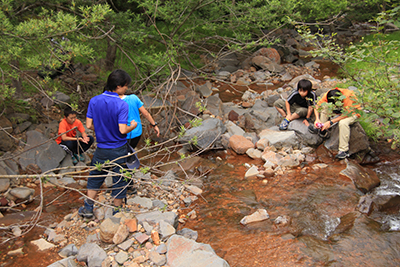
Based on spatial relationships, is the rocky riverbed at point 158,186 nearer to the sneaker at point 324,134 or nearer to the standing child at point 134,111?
the sneaker at point 324,134

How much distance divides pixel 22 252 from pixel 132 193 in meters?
1.58

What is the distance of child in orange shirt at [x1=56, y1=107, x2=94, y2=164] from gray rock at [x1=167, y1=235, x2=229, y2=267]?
2.50 metres

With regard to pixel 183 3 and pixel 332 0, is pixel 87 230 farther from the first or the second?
pixel 332 0

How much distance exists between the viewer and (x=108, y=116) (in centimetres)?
348

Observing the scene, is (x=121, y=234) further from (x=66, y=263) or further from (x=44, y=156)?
(x=44, y=156)

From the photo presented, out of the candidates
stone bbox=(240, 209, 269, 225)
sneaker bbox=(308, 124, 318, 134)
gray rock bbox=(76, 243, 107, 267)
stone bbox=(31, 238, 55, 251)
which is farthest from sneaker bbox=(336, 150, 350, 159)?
stone bbox=(31, 238, 55, 251)

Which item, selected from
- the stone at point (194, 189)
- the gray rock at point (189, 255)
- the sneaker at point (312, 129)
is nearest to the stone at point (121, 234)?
the gray rock at point (189, 255)

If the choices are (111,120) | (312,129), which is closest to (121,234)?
(111,120)

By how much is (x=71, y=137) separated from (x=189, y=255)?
337 cm

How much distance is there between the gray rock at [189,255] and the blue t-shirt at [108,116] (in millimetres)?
1381

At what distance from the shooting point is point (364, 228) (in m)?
3.82

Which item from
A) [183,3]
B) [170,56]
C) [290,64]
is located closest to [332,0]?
[290,64]

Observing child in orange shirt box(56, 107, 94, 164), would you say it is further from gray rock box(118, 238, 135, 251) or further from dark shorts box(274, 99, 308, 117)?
dark shorts box(274, 99, 308, 117)

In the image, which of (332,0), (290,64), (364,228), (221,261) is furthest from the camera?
(290,64)
